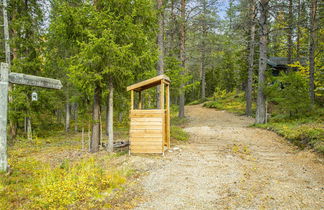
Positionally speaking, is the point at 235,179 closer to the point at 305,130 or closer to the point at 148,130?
the point at 148,130

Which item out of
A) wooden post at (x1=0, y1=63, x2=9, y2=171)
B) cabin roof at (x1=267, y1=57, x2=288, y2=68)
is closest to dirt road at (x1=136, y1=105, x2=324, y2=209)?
wooden post at (x1=0, y1=63, x2=9, y2=171)

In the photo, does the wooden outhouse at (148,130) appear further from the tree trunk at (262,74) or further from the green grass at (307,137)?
the tree trunk at (262,74)

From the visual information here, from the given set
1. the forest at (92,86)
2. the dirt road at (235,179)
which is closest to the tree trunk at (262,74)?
the forest at (92,86)

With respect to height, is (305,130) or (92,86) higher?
(92,86)

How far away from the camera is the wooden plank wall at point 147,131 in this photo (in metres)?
6.72

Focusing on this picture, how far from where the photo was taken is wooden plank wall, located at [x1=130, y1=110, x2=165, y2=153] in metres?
6.72

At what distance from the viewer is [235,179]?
15.5 feet

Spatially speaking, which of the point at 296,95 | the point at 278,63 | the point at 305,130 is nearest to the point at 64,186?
the point at 305,130

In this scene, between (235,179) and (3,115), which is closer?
(235,179)

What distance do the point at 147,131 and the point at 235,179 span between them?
3.01 metres

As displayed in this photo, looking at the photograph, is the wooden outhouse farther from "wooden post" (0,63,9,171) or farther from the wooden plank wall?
"wooden post" (0,63,9,171)

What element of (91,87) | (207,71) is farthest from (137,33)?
(207,71)

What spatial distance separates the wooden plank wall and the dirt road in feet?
1.85

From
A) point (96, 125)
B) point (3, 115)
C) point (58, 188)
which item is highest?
point (3, 115)
